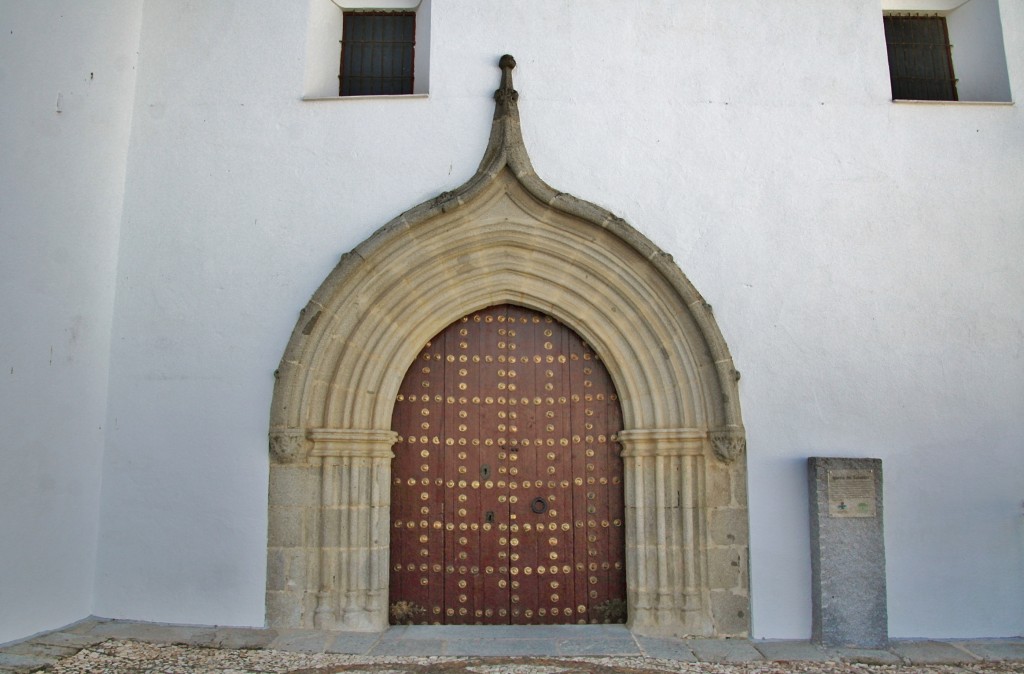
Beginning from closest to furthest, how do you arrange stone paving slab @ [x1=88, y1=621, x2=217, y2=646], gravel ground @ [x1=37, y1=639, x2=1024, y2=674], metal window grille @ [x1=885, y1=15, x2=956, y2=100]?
gravel ground @ [x1=37, y1=639, x2=1024, y2=674] < stone paving slab @ [x1=88, y1=621, x2=217, y2=646] < metal window grille @ [x1=885, y1=15, x2=956, y2=100]

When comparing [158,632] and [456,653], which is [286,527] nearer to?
[158,632]

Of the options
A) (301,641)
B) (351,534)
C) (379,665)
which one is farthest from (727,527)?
(301,641)

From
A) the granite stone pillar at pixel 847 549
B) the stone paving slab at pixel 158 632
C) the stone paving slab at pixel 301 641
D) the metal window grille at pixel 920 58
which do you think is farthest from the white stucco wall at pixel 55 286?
the metal window grille at pixel 920 58

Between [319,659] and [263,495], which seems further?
[263,495]

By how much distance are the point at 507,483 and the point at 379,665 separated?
51.7 inches

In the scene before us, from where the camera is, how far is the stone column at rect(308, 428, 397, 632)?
4.50m

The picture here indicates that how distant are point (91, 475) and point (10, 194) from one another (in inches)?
65.0

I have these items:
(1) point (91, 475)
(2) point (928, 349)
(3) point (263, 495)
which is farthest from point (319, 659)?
(2) point (928, 349)

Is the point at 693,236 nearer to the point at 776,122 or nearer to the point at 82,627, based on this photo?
the point at 776,122

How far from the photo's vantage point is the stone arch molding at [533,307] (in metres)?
4.50

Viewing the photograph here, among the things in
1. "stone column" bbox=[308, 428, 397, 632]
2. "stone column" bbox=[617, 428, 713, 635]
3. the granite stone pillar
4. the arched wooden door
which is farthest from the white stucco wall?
the granite stone pillar

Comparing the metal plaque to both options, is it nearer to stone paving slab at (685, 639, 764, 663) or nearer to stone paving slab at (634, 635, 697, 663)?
stone paving slab at (685, 639, 764, 663)

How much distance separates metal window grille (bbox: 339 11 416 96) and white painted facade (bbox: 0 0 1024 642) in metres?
0.35

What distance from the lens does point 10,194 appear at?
163 inches
